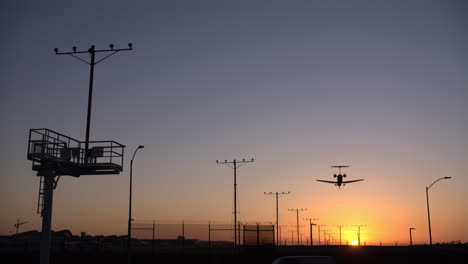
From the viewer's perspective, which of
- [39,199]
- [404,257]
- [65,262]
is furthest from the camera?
[404,257]

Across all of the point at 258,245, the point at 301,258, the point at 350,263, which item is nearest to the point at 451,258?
the point at 350,263

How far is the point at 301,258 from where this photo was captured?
66.8ft

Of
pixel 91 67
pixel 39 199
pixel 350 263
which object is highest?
pixel 91 67

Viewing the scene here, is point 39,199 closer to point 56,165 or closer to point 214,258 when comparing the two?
point 56,165

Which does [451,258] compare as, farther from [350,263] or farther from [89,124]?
[89,124]

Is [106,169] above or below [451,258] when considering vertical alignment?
above

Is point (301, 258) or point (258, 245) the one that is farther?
point (258, 245)

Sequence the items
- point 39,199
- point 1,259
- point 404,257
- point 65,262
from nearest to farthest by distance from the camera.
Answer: point 39,199 < point 65,262 < point 1,259 < point 404,257

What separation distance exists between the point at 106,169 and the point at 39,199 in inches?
162

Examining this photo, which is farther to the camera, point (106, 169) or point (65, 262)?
point (65, 262)

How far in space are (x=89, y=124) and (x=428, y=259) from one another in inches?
1241

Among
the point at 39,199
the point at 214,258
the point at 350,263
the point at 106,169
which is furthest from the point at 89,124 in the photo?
the point at 350,263

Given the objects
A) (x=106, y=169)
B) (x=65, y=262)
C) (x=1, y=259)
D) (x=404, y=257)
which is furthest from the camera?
(x=404, y=257)

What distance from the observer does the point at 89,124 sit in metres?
31.3
